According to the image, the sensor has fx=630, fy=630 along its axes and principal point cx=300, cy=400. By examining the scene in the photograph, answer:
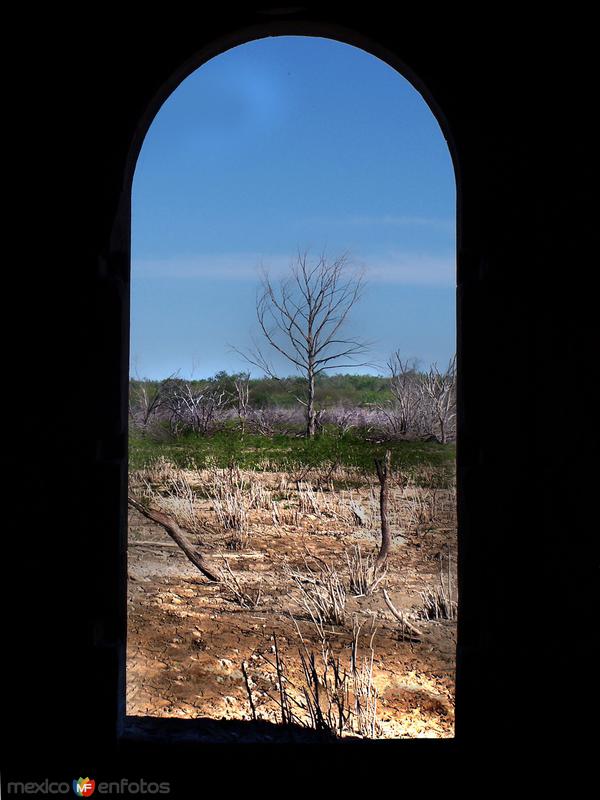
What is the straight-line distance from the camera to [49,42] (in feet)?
4.07

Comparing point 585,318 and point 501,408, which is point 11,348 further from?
Result: point 585,318

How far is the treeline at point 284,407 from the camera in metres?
11.9

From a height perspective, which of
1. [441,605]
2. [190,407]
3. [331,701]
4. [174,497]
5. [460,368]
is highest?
[190,407]

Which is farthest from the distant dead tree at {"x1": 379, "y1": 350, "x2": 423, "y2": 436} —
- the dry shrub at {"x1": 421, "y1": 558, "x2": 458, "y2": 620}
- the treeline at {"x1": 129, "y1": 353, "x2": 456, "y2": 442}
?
the dry shrub at {"x1": 421, "y1": 558, "x2": 458, "y2": 620}

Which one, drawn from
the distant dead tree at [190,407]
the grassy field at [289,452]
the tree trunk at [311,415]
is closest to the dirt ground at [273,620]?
the grassy field at [289,452]

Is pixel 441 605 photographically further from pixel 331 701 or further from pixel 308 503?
pixel 308 503

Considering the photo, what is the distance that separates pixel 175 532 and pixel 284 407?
10.3 metres

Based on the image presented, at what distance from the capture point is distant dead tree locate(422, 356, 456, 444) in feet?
37.4

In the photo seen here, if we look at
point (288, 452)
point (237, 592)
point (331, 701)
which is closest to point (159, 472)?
point (288, 452)

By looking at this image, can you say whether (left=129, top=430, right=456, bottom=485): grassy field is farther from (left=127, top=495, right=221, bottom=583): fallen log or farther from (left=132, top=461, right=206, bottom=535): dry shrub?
(left=127, top=495, right=221, bottom=583): fallen log

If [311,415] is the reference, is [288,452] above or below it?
below

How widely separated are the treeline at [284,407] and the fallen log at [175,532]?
649 cm

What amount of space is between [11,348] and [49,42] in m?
0.61

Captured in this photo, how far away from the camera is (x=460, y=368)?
1.22 metres
